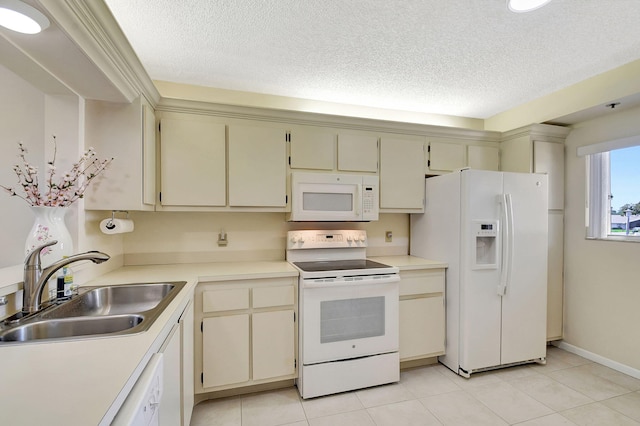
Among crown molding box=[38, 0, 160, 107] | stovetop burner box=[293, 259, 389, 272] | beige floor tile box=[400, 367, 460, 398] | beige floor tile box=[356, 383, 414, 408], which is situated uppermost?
crown molding box=[38, 0, 160, 107]

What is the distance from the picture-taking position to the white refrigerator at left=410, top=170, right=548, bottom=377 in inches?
94.9

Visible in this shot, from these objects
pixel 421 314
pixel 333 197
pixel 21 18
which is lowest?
pixel 421 314

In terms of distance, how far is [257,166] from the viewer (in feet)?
7.86

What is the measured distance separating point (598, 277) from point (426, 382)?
6.17 ft

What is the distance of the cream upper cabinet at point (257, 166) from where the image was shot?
234 centimetres

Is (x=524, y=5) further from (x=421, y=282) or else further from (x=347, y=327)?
(x=347, y=327)

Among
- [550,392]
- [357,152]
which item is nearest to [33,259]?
[357,152]

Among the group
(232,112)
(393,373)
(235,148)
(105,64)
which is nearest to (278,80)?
(232,112)

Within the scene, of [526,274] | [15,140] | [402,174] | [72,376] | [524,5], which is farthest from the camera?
[402,174]

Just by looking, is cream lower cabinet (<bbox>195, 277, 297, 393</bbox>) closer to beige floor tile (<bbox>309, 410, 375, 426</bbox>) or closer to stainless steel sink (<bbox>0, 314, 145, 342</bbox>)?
beige floor tile (<bbox>309, 410, 375, 426</bbox>)

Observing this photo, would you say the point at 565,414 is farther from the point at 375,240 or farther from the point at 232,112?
the point at 232,112

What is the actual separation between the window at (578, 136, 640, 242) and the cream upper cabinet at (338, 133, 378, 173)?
2017 mm

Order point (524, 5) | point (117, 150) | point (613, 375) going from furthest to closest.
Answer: point (613, 375) < point (117, 150) < point (524, 5)

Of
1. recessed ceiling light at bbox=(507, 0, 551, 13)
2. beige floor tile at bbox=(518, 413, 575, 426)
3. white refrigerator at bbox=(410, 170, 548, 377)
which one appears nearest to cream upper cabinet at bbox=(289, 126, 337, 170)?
white refrigerator at bbox=(410, 170, 548, 377)
